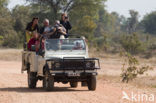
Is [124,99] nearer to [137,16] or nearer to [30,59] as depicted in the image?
[30,59]

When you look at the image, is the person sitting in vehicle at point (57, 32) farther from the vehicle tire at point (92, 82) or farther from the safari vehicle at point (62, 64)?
the vehicle tire at point (92, 82)

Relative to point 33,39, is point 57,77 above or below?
below

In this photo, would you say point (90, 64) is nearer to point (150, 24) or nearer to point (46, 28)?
point (46, 28)

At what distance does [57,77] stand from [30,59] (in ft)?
6.43

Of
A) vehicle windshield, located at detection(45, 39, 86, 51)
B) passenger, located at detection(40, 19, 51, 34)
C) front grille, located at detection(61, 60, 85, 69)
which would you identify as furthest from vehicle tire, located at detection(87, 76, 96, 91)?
passenger, located at detection(40, 19, 51, 34)

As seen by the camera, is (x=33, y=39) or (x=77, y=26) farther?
(x=77, y=26)

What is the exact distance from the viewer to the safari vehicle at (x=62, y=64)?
14.7m

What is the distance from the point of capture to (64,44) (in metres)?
16.0

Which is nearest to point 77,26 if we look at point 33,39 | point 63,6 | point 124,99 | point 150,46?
point 63,6

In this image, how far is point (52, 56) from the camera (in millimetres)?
15273

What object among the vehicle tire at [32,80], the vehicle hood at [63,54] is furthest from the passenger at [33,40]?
the vehicle hood at [63,54]

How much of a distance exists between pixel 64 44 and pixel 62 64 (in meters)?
1.45

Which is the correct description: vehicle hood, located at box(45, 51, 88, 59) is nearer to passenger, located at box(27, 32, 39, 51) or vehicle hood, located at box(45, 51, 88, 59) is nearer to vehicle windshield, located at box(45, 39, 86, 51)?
vehicle windshield, located at box(45, 39, 86, 51)

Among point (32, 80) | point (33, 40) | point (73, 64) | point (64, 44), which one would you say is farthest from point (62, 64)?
point (33, 40)
